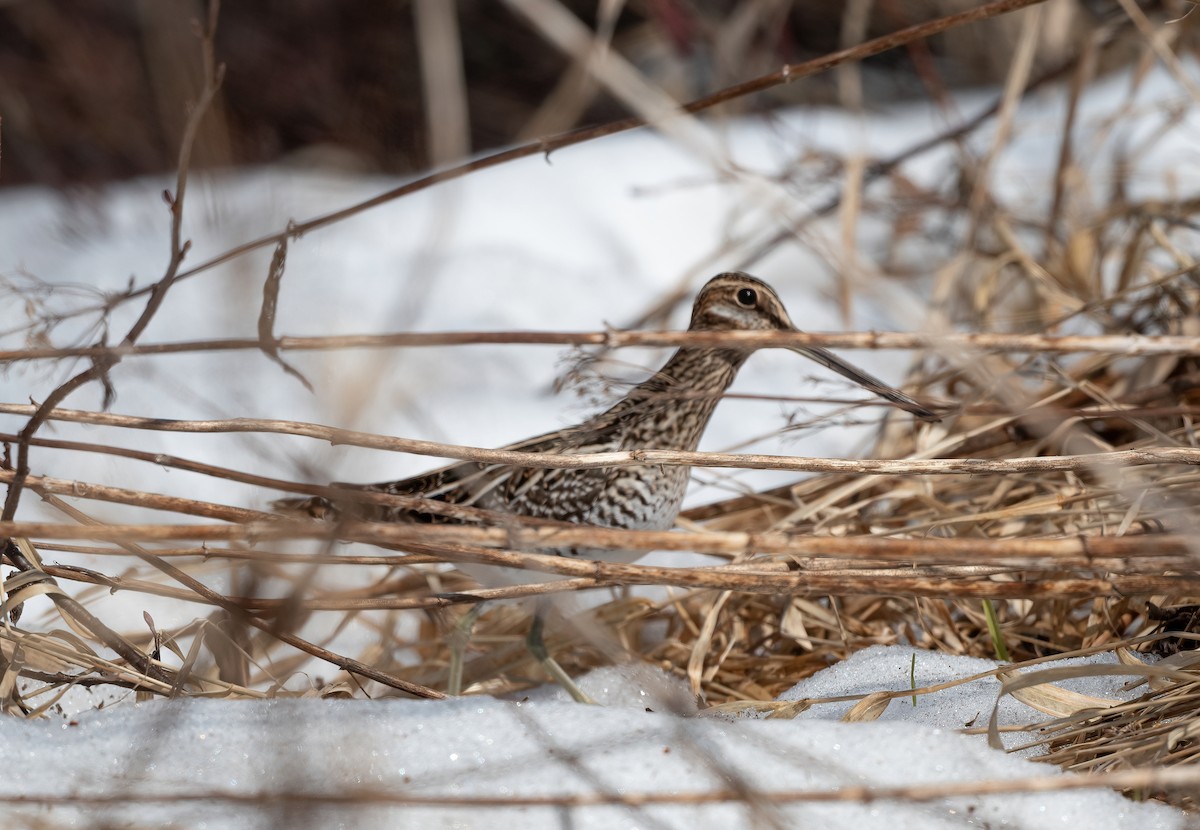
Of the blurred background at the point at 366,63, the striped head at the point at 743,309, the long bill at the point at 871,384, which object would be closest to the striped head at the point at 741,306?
the striped head at the point at 743,309

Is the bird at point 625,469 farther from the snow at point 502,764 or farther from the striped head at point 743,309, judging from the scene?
the snow at point 502,764

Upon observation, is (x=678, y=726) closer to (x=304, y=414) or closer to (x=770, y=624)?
(x=770, y=624)

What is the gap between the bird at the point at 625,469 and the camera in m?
2.22

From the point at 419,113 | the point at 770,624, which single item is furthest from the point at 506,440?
the point at 419,113

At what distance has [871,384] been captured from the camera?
211 cm

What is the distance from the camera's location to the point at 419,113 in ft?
16.0

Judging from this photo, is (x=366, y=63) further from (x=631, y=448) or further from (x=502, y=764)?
(x=502, y=764)

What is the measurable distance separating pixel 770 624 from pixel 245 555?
1.10 m

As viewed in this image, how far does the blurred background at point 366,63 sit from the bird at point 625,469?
5.79ft

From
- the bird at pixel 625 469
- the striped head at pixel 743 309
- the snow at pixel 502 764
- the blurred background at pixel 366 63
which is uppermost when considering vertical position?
the blurred background at pixel 366 63

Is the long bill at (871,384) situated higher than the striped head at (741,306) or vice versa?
the striped head at (741,306)

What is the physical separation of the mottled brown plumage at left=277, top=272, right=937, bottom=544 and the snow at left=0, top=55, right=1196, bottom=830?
0.40 feet

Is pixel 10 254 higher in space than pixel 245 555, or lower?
higher

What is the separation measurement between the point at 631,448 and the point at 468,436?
0.85 meters
